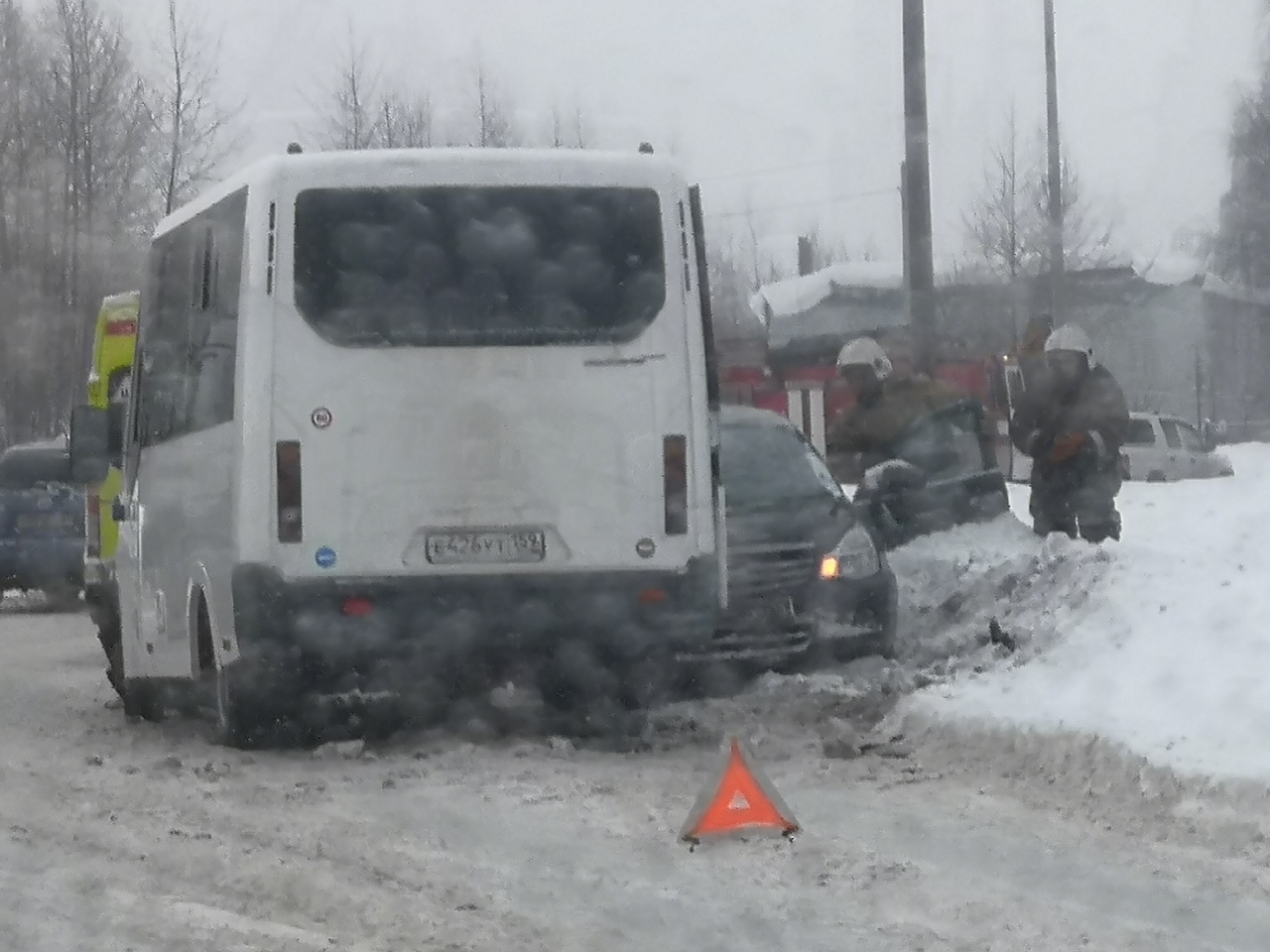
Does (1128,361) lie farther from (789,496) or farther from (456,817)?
(456,817)

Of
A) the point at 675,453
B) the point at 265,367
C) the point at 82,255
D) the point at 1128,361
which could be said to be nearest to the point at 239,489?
the point at 265,367

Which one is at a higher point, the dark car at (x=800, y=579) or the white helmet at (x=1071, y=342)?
the white helmet at (x=1071, y=342)

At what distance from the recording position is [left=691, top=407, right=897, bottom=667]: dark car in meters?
11.5

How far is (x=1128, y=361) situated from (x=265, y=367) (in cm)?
5969

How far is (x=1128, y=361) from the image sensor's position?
66562 millimetres

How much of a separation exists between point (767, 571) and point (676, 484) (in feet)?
7.06

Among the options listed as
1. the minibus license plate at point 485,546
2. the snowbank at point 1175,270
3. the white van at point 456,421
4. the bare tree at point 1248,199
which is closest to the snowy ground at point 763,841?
the white van at point 456,421

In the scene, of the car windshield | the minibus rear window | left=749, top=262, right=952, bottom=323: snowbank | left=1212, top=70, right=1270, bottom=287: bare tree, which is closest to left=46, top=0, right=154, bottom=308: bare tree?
the car windshield

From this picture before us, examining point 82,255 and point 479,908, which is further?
point 82,255

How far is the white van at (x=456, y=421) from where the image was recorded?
364 inches

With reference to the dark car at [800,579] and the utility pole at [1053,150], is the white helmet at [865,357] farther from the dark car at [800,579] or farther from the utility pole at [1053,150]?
the utility pole at [1053,150]

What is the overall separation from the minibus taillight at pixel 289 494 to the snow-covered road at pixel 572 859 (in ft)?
3.29

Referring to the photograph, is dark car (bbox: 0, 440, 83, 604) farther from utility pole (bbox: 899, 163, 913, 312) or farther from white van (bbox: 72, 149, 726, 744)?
white van (bbox: 72, 149, 726, 744)

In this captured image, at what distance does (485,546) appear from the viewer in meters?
9.38
